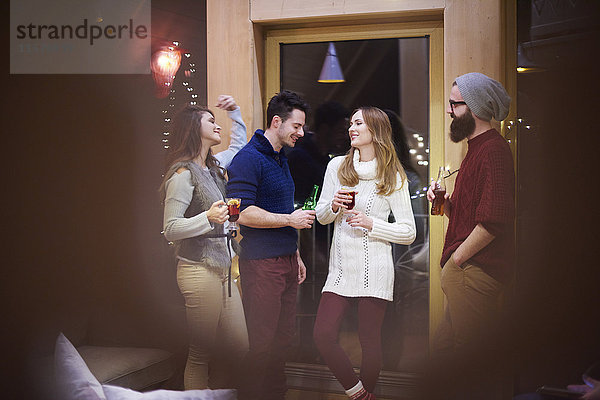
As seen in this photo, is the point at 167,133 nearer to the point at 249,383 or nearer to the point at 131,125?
the point at 131,125

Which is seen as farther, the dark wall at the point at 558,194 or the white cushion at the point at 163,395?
the dark wall at the point at 558,194

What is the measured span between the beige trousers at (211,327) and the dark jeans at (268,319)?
0.07m

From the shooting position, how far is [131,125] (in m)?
3.72

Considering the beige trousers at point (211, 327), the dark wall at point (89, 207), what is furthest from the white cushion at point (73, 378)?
the beige trousers at point (211, 327)

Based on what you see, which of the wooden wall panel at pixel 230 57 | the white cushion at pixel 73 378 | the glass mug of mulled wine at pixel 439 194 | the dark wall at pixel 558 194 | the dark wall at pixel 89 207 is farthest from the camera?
the dark wall at pixel 89 207

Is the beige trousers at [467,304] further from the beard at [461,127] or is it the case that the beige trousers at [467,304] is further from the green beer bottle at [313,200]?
the green beer bottle at [313,200]

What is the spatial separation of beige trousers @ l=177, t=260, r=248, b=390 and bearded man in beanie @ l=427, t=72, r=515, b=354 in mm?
1225

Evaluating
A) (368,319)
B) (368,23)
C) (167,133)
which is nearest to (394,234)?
(368,319)

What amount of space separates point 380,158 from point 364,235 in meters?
0.42

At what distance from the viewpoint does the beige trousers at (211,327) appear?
3.47m

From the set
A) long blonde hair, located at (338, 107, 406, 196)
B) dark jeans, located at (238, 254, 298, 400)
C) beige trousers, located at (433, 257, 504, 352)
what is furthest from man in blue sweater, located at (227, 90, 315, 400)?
beige trousers, located at (433, 257, 504, 352)

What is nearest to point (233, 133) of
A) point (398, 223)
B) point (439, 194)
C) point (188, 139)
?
point (188, 139)

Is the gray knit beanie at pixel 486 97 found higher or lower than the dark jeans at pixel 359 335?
higher

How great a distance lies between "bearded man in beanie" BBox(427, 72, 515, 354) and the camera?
3057 mm
